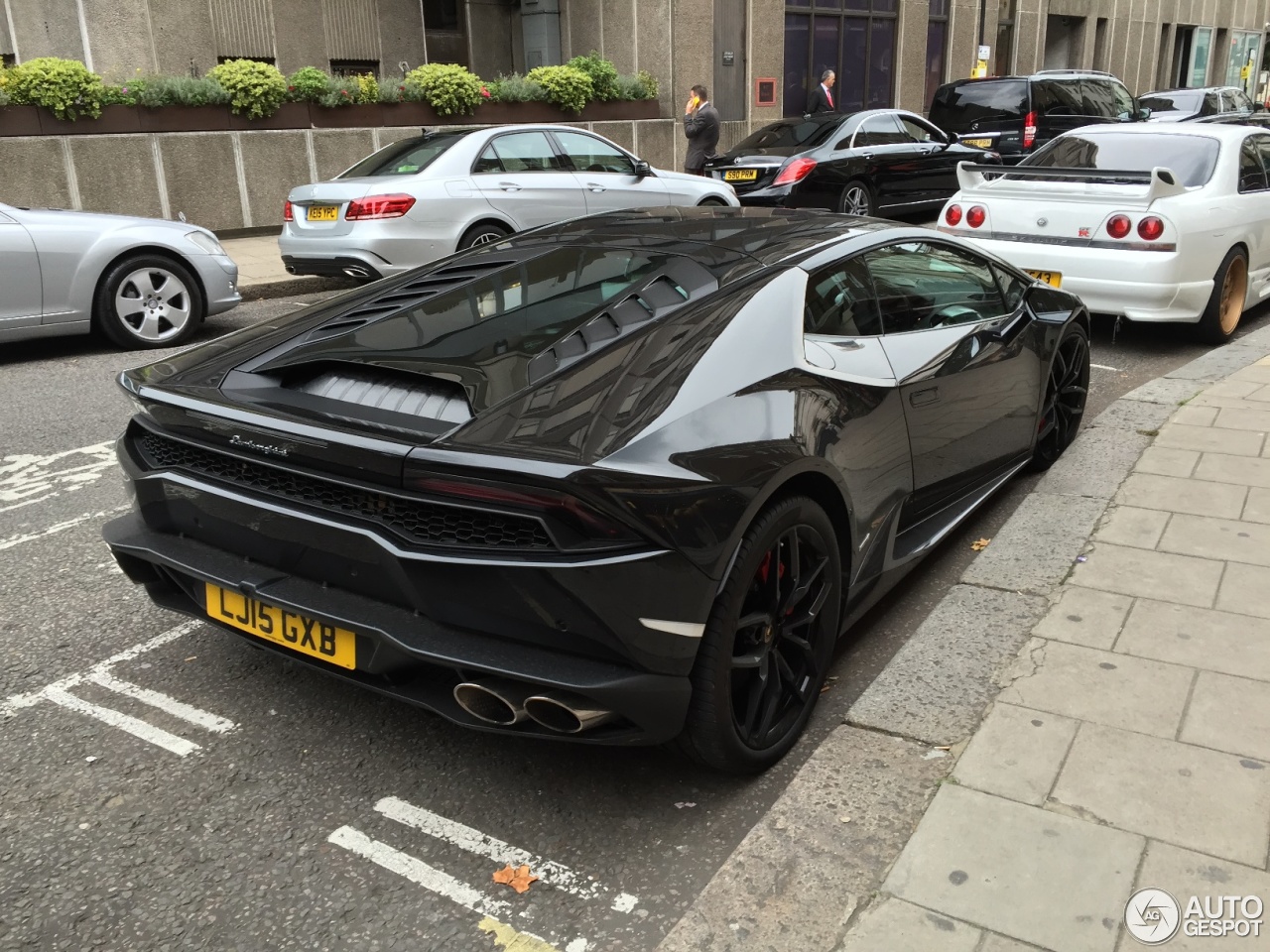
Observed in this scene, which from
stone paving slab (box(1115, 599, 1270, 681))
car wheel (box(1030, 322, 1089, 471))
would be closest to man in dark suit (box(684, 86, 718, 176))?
car wheel (box(1030, 322, 1089, 471))

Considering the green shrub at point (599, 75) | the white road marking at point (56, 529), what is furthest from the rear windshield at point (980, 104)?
the white road marking at point (56, 529)

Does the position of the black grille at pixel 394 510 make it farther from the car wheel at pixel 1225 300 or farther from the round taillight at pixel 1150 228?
the car wheel at pixel 1225 300

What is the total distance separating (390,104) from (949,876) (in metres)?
14.0

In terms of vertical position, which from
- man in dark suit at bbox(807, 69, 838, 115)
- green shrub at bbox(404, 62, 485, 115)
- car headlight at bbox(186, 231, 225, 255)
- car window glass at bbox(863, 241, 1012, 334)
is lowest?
car headlight at bbox(186, 231, 225, 255)

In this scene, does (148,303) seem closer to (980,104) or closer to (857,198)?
(857,198)

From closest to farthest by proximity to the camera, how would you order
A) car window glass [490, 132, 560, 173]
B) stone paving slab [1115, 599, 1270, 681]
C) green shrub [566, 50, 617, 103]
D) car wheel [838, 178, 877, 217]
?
1. stone paving slab [1115, 599, 1270, 681]
2. car window glass [490, 132, 560, 173]
3. car wheel [838, 178, 877, 217]
4. green shrub [566, 50, 617, 103]

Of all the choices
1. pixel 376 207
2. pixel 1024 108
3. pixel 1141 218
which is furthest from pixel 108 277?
pixel 1024 108

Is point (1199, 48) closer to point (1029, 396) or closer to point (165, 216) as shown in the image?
point (165, 216)

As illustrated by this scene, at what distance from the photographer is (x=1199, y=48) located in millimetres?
38938

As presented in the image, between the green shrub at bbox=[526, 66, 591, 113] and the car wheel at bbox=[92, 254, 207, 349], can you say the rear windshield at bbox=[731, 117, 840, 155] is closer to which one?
the green shrub at bbox=[526, 66, 591, 113]

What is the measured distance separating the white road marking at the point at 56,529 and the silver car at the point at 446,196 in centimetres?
485

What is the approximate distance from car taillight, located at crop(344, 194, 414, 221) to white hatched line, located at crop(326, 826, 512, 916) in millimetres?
7393

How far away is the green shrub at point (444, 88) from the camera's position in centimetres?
1474

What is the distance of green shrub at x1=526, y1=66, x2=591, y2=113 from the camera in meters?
16.0
